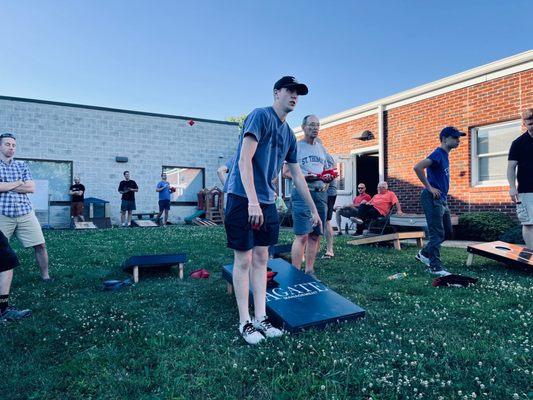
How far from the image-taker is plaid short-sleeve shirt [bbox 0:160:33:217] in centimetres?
426

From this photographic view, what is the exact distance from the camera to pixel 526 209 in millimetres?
4820

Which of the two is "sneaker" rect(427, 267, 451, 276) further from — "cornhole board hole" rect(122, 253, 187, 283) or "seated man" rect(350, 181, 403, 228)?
"seated man" rect(350, 181, 403, 228)

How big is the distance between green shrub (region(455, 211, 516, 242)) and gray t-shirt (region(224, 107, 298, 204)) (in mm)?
7954

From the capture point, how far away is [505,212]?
9227 millimetres

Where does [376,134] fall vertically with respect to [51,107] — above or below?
below

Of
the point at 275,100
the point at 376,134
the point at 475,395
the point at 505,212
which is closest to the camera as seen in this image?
the point at 475,395

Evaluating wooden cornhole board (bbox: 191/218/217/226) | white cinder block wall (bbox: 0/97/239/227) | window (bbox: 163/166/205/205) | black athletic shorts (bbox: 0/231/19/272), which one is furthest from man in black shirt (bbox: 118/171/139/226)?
black athletic shorts (bbox: 0/231/19/272)

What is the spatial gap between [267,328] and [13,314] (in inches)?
97.3

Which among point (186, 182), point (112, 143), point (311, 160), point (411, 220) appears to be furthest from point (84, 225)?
point (311, 160)

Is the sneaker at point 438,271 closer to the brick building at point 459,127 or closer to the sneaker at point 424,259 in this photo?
the sneaker at point 424,259

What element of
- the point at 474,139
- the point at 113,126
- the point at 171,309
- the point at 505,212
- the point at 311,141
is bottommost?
the point at 171,309

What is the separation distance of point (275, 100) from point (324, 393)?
6.71ft

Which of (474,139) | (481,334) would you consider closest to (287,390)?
(481,334)

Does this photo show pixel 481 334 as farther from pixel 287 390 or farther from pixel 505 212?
pixel 505 212
